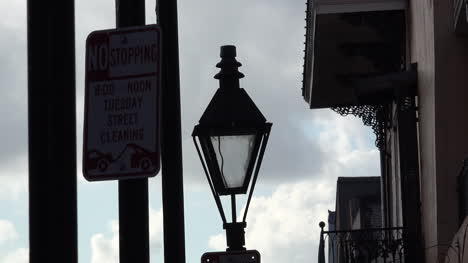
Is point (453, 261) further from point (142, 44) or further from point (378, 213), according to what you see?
point (378, 213)

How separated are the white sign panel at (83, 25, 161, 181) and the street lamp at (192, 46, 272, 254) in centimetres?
258

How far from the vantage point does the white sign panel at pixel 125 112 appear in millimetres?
6336

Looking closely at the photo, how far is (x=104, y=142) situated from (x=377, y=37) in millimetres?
15225

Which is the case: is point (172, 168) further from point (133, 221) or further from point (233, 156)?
point (133, 221)

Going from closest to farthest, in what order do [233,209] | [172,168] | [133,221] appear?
[133,221]
[172,168]
[233,209]

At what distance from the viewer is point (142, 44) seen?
6.48 meters

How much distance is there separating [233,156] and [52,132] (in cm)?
304

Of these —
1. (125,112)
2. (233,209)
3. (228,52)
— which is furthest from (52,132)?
(228,52)

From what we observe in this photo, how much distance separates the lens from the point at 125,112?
636 centimetres

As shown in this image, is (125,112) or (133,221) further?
(133,221)

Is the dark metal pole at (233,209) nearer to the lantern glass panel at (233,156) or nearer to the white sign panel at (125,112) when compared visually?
the lantern glass panel at (233,156)

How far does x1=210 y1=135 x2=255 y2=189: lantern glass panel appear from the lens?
8969mm

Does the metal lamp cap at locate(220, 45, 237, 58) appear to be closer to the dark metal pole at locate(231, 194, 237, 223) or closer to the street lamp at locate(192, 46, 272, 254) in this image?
the street lamp at locate(192, 46, 272, 254)

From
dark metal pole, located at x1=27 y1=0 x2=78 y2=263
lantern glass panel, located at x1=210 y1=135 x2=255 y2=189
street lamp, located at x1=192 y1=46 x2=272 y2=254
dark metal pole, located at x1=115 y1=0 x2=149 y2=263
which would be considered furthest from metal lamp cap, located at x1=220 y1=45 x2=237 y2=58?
dark metal pole, located at x1=27 y1=0 x2=78 y2=263
